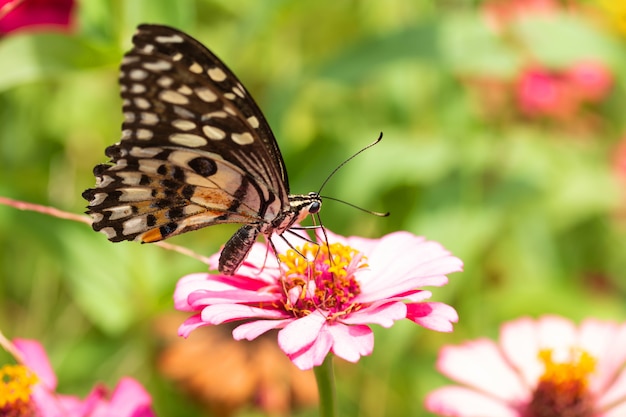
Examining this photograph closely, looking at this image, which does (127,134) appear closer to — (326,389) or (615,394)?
(326,389)

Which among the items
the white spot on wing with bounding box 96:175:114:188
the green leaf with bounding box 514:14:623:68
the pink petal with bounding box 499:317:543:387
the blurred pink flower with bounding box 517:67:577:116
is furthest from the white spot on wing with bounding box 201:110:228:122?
the blurred pink flower with bounding box 517:67:577:116

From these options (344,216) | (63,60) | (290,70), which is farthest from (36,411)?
(290,70)

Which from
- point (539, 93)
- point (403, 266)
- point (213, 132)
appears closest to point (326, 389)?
point (403, 266)

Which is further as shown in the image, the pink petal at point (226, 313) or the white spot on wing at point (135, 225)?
the white spot on wing at point (135, 225)

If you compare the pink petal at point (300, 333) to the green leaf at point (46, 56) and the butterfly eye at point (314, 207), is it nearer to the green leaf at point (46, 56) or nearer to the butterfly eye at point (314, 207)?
the butterfly eye at point (314, 207)

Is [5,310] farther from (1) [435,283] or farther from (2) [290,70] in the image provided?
(1) [435,283]

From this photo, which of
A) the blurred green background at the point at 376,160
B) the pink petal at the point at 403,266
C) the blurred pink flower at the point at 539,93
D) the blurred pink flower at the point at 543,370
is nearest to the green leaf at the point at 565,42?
the blurred green background at the point at 376,160
